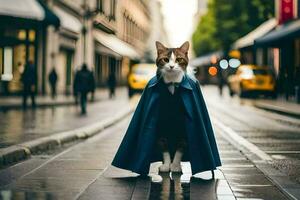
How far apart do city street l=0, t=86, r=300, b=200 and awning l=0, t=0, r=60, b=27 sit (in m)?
14.8

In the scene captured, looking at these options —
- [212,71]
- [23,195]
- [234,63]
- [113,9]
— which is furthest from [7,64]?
[212,71]

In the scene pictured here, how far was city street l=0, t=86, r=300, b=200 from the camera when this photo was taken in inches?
242

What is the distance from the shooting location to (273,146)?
36.6 ft

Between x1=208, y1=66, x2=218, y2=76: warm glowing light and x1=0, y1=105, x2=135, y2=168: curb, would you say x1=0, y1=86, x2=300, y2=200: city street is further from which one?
x1=208, y1=66, x2=218, y2=76: warm glowing light

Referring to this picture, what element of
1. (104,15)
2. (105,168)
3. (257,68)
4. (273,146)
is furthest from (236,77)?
(105,168)

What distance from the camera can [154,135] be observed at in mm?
7020

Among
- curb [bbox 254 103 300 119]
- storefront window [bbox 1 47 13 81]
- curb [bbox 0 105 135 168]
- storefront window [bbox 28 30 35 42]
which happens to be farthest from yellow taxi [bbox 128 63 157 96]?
curb [bbox 0 105 135 168]

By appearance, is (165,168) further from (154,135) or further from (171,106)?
(171,106)

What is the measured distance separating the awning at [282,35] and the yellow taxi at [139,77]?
656 cm

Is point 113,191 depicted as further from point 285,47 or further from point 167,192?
point 285,47

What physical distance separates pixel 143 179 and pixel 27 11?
1973 cm

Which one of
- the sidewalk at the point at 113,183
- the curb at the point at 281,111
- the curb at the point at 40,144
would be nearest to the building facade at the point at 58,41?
the curb at the point at 281,111

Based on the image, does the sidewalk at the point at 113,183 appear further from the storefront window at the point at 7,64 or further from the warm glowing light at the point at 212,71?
the warm glowing light at the point at 212,71

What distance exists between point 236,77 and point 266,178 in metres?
29.6
